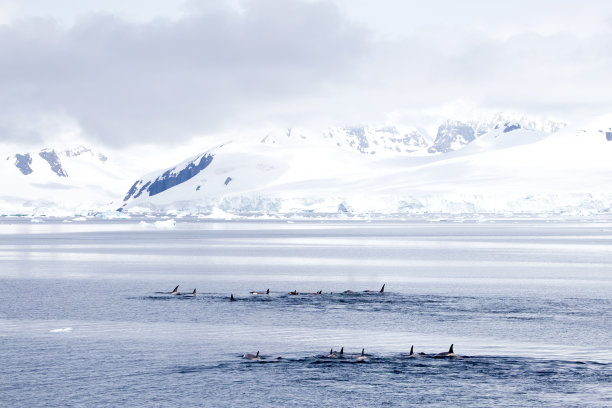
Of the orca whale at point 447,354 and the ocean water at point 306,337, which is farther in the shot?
the orca whale at point 447,354

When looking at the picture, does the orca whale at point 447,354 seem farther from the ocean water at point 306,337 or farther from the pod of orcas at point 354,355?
the ocean water at point 306,337

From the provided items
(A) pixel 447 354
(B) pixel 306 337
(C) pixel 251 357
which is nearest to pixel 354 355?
(A) pixel 447 354

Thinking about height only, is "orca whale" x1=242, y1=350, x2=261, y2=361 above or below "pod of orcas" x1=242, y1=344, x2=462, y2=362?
below

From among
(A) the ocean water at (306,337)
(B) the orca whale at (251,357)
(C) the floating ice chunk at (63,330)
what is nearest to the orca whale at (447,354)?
(A) the ocean water at (306,337)

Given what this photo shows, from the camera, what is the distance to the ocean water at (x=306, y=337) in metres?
25.7

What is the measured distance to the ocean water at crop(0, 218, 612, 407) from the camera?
84.3 ft

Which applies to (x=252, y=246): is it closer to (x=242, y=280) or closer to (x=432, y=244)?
(x=432, y=244)

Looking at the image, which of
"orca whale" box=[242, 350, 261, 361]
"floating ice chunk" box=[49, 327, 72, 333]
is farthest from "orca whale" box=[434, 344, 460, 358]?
"floating ice chunk" box=[49, 327, 72, 333]

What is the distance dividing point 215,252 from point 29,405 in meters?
74.5

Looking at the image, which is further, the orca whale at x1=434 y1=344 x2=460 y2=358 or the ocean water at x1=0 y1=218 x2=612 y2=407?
the orca whale at x1=434 y1=344 x2=460 y2=358

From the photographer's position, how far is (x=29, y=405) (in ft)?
78.5

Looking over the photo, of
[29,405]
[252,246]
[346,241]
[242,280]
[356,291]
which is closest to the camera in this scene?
[29,405]

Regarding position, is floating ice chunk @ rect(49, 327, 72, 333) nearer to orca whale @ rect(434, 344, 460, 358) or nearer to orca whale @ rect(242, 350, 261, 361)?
orca whale @ rect(242, 350, 261, 361)

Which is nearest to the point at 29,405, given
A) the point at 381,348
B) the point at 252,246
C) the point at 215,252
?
the point at 381,348
